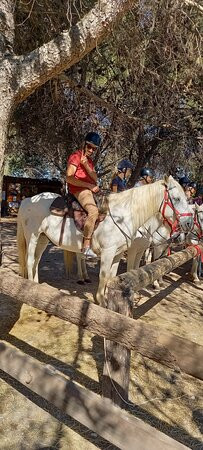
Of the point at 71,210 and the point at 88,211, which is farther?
the point at 71,210

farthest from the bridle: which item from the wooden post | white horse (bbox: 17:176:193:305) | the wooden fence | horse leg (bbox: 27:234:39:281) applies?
the wooden post

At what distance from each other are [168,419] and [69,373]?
1028mm

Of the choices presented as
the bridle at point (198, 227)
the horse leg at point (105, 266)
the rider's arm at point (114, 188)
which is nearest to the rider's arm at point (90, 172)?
the horse leg at point (105, 266)

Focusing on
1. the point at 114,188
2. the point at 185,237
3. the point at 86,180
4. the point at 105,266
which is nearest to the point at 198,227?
the point at 185,237

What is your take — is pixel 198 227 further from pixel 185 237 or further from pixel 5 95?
pixel 5 95

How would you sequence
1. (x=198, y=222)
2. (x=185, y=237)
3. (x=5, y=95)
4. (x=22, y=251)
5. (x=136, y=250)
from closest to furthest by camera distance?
(x=5, y=95)
(x=22, y=251)
(x=136, y=250)
(x=198, y=222)
(x=185, y=237)

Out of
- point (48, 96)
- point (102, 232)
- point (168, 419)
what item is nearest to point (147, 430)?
point (168, 419)

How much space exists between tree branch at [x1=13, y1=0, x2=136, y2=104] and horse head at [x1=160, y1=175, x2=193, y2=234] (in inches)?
86.3

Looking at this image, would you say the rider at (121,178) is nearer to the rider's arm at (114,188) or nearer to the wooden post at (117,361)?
the rider's arm at (114,188)

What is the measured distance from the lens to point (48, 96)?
25.9 ft

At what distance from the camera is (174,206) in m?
5.20

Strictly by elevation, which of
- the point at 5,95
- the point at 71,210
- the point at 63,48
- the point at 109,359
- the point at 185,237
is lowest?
the point at 109,359

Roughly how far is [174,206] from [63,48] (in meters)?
2.62

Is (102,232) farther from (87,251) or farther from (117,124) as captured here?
(117,124)
